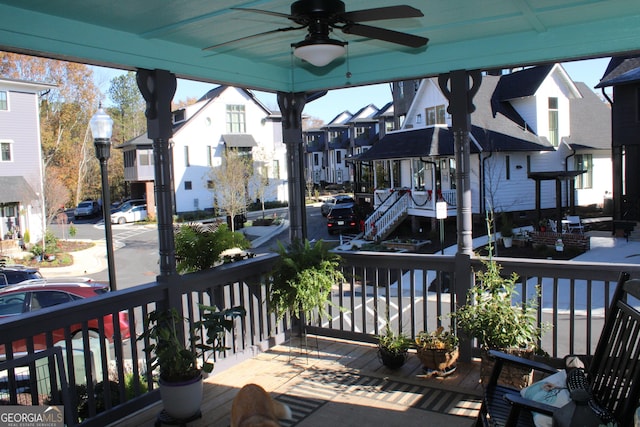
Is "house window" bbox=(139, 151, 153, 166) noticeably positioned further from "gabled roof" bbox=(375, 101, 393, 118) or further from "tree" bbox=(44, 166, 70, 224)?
"gabled roof" bbox=(375, 101, 393, 118)

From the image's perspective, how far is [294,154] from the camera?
5.28 meters

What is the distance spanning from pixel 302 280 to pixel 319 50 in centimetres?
198

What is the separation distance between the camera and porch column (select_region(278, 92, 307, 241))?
522 cm

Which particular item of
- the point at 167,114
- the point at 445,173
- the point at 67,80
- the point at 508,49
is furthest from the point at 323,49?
the point at 67,80

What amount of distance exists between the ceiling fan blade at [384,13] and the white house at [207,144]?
25653mm

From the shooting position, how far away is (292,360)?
14.8ft

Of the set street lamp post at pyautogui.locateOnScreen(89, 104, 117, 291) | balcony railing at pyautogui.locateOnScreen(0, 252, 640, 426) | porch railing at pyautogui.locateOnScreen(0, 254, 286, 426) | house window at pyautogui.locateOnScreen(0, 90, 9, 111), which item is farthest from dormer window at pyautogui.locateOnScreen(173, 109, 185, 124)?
porch railing at pyautogui.locateOnScreen(0, 254, 286, 426)

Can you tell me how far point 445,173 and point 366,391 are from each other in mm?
15560

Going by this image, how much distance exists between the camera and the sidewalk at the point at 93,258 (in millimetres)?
16109

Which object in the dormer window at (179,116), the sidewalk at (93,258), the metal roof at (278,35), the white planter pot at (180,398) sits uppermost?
the dormer window at (179,116)

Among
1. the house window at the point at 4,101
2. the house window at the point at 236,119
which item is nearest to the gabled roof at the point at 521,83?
the house window at the point at 236,119

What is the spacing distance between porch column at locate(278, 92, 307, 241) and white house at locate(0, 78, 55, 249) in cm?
1739

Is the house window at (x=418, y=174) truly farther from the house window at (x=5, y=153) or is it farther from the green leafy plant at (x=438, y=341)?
the house window at (x=5, y=153)

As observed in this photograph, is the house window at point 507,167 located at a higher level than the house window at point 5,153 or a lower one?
lower
